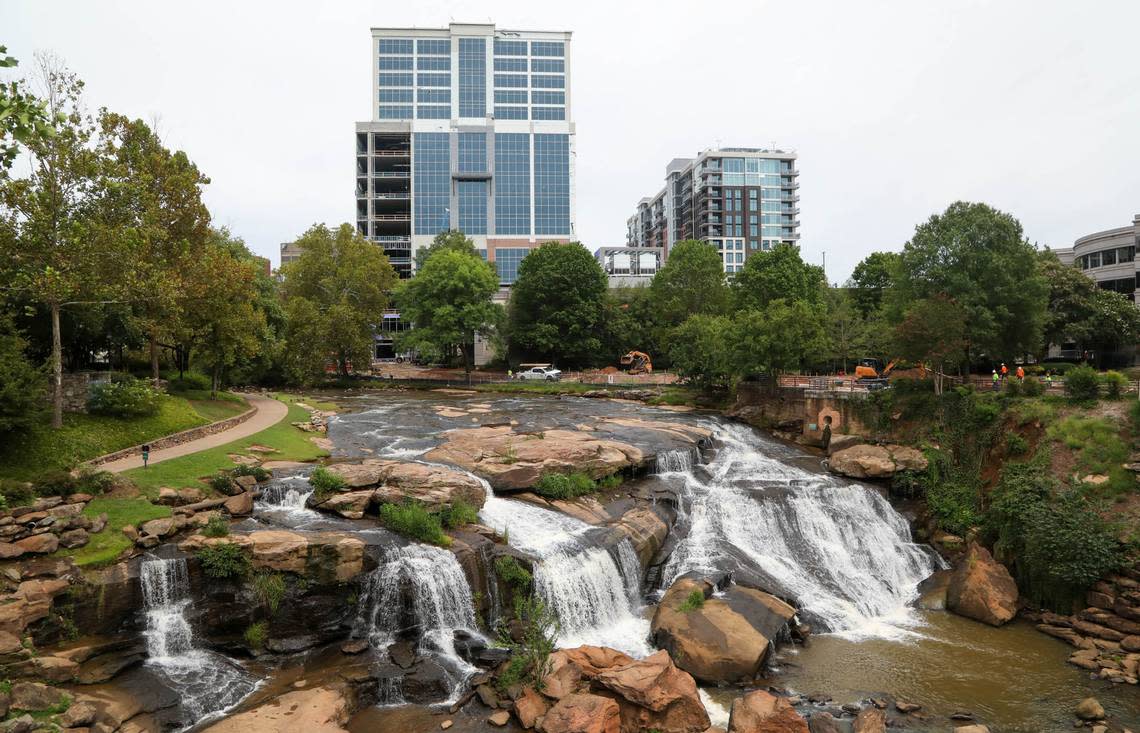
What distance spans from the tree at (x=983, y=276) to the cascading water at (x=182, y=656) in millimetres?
33561

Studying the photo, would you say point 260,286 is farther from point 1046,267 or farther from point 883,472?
point 1046,267

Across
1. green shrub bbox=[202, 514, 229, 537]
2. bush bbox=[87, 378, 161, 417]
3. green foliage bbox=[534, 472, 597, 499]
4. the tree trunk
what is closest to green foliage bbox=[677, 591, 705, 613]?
green foliage bbox=[534, 472, 597, 499]

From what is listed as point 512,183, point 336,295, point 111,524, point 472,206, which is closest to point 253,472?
point 111,524

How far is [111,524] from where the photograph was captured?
1573 cm

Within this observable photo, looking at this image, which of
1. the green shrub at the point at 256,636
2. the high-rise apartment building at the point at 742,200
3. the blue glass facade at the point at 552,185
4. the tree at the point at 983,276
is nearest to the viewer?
the green shrub at the point at 256,636

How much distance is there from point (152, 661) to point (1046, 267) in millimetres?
57423

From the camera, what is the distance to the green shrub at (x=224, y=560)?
49.2 feet

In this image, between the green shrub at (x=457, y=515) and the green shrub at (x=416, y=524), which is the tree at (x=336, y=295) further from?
the green shrub at (x=416, y=524)

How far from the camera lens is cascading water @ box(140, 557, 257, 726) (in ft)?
42.2

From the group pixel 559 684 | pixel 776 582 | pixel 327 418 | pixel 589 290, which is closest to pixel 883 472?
pixel 776 582

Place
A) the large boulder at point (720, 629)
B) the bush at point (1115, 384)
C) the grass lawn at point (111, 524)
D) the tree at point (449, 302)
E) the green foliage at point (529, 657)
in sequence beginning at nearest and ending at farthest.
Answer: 1. the green foliage at point (529, 657)
2. the grass lawn at point (111, 524)
3. the large boulder at point (720, 629)
4. the bush at point (1115, 384)
5. the tree at point (449, 302)

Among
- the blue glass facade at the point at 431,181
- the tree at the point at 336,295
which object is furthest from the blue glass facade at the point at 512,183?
the tree at the point at 336,295

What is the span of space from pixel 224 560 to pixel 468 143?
87917 millimetres

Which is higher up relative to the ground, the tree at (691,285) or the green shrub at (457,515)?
the tree at (691,285)
